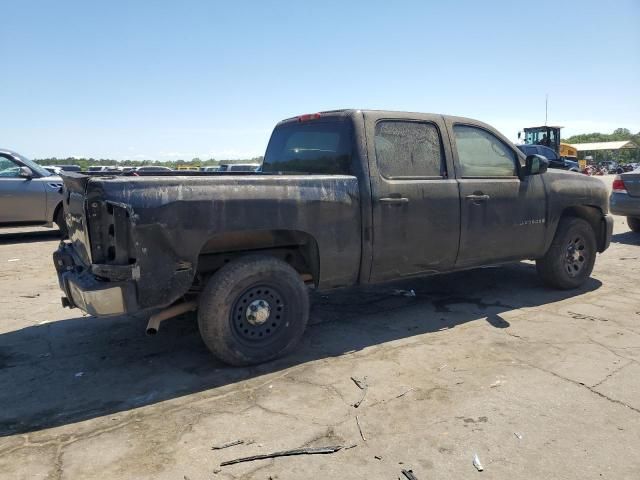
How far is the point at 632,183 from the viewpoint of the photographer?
932 centimetres

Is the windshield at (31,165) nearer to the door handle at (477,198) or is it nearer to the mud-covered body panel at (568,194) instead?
the door handle at (477,198)

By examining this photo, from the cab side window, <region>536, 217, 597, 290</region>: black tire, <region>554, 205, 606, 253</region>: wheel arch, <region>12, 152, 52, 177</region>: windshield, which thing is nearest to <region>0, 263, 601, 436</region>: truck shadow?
<region>536, 217, 597, 290</region>: black tire

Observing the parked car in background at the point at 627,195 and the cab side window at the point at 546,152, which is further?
the cab side window at the point at 546,152

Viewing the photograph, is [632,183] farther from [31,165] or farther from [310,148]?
[31,165]

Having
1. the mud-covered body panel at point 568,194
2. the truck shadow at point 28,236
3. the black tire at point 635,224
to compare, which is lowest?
the black tire at point 635,224

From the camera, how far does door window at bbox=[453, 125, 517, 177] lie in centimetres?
493

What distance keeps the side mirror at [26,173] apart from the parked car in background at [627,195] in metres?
11.3

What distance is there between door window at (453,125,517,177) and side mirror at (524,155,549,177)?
0.13 metres

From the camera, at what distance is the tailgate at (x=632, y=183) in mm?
9219

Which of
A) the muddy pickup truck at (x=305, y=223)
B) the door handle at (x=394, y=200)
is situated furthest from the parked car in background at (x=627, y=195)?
the door handle at (x=394, y=200)

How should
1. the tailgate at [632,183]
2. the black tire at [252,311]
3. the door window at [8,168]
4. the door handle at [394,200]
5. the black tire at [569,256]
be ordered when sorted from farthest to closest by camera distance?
the door window at [8,168] < the tailgate at [632,183] < the black tire at [569,256] < the door handle at [394,200] < the black tire at [252,311]

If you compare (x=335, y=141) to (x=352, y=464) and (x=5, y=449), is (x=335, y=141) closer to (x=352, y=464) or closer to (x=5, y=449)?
(x=352, y=464)

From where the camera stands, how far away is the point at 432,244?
457 centimetres

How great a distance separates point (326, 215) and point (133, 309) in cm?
159
